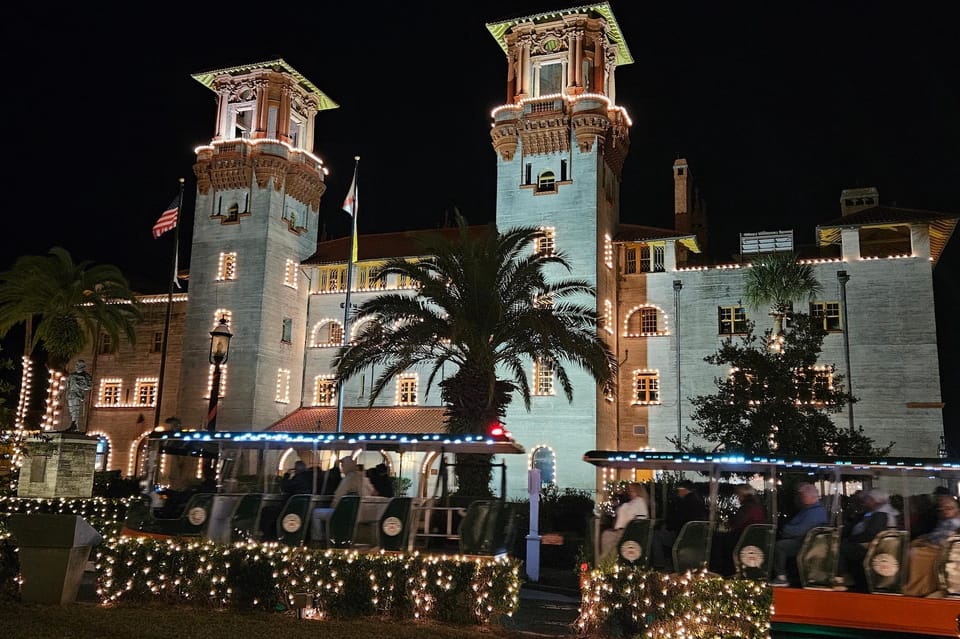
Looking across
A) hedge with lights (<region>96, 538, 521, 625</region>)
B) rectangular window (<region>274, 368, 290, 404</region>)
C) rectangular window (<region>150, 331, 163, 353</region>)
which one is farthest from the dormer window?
hedge with lights (<region>96, 538, 521, 625</region>)

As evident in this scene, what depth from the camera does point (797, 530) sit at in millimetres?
12945

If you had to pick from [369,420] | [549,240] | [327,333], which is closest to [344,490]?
[549,240]

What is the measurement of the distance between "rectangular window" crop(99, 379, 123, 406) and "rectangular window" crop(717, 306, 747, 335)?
34.9 metres

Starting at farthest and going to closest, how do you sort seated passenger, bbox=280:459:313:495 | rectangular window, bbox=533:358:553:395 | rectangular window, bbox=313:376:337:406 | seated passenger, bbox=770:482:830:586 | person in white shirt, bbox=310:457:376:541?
rectangular window, bbox=313:376:337:406, rectangular window, bbox=533:358:553:395, seated passenger, bbox=280:459:313:495, person in white shirt, bbox=310:457:376:541, seated passenger, bbox=770:482:830:586

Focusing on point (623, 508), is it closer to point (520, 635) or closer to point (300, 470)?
point (520, 635)

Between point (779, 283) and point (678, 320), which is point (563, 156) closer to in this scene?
point (678, 320)

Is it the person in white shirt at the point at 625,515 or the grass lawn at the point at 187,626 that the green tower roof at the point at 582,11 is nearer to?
the person in white shirt at the point at 625,515

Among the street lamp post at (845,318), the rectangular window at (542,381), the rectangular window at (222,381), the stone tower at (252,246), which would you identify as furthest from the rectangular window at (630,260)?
the rectangular window at (222,381)

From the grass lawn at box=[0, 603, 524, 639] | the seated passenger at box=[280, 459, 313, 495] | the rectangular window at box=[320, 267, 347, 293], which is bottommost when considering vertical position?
the grass lawn at box=[0, 603, 524, 639]

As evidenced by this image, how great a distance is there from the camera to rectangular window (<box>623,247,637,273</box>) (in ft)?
150

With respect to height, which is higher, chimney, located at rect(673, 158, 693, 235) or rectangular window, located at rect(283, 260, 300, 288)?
chimney, located at rect(673, 158, 693, 235)

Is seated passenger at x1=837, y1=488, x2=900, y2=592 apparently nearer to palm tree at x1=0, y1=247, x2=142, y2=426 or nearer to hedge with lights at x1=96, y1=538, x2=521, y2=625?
hedge with lights at x1=96, y1=538, x2=521, y2=625

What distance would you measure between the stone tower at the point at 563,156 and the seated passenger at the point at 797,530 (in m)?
27.3

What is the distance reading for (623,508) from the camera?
14539mm
